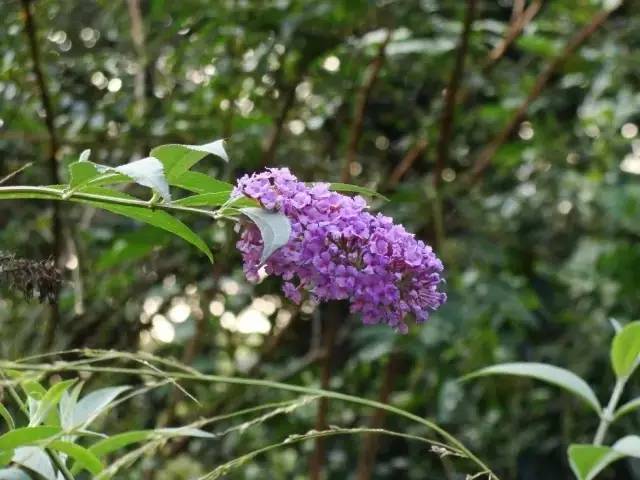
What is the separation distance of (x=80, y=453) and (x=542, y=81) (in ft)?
4.47

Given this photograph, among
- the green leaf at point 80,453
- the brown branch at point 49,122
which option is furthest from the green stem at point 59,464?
the brown branch at point 49,122

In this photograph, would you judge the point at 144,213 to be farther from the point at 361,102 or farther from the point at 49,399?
the point at 361,102

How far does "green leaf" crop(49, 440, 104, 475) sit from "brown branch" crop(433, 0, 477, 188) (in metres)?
1.08

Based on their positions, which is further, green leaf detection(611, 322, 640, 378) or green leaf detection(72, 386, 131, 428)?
green leaf detection(611, 322, 640, 378)

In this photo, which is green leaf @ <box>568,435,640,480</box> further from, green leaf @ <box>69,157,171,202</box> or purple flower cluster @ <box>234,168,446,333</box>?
green leaf @ <box>69,157,171,202</box>

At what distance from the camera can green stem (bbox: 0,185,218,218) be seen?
703mm

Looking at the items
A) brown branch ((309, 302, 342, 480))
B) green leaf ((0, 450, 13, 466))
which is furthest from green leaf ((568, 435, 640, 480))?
brown branch ((309, 302, 342, 480))

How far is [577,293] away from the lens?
204cm

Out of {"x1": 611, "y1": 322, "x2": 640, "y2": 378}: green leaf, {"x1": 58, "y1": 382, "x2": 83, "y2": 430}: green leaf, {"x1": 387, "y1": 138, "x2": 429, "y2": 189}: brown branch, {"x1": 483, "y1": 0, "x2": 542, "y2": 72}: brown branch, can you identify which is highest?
{"x1": 58, "y1": 382, "x2": 83, "y2": 430}: green leaf

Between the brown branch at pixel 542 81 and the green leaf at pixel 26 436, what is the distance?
1351 millimetres

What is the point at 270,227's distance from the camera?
689 mm

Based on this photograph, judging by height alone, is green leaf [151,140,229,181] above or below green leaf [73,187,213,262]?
above

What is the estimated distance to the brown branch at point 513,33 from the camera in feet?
6.33

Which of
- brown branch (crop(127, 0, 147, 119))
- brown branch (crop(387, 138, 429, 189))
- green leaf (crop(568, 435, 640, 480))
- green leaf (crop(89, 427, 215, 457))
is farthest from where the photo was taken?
brown branch (crop(387, 138, 429, 189))
